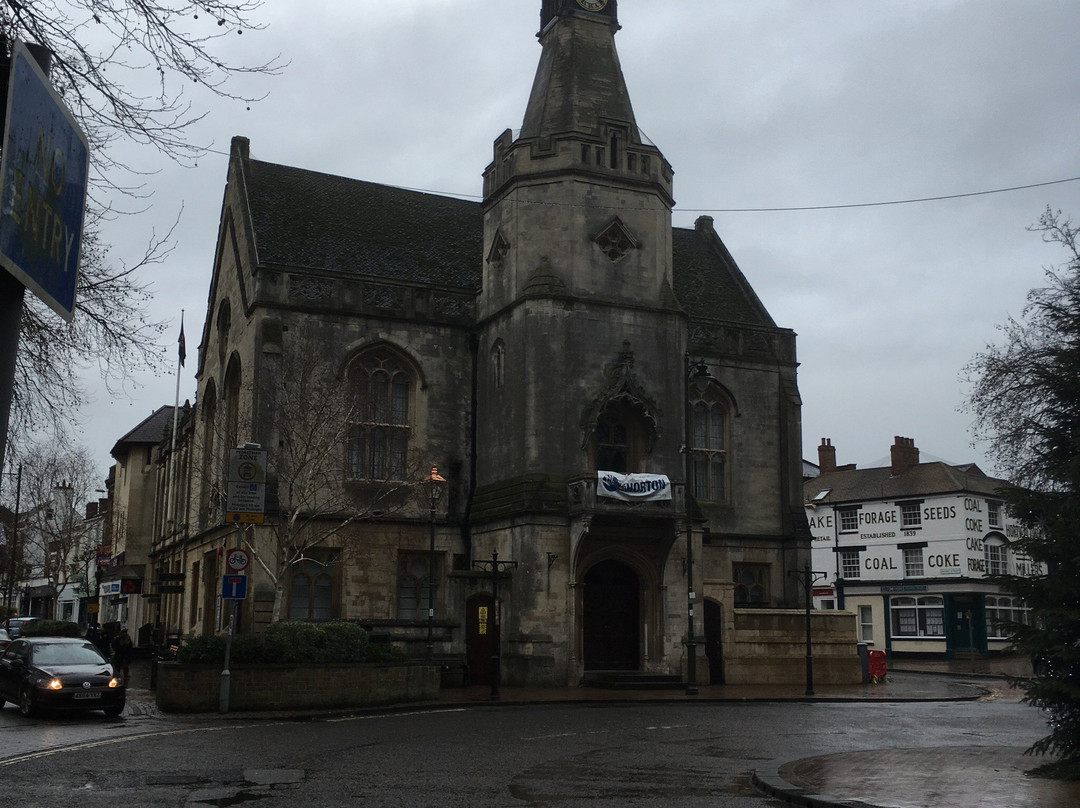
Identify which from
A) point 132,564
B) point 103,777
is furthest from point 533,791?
point 132,564

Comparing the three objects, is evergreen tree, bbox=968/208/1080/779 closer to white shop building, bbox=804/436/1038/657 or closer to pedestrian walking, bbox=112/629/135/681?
pedestrian walking, bbox=112/629/135/681

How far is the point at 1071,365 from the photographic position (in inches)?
531

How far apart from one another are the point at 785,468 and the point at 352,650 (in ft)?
67.5

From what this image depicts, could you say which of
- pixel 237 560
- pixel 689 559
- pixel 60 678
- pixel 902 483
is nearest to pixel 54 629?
pixel 60 678

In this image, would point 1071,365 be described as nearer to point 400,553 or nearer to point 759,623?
A: point 759,623

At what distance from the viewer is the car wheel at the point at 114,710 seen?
21688 mm

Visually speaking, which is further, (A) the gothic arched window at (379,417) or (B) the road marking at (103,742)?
(A) the gothic arched window at (379,417)

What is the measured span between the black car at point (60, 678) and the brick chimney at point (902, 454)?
165 ft

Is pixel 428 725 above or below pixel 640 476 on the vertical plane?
below

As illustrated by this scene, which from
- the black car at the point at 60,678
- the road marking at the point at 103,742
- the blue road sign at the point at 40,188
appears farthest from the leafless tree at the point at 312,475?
the blue road sign at the point at 40,188

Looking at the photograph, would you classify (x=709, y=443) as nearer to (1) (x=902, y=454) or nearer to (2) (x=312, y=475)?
(2) (x=312, y=475)

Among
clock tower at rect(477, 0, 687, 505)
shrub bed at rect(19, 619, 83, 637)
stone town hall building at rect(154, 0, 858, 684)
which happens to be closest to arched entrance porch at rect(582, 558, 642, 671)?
stone town hall building at rect(154, 0, 858, 684)

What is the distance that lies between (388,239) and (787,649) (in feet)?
63.0

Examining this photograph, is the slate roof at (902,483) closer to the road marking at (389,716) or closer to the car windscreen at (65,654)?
the road marking at (389,716)
